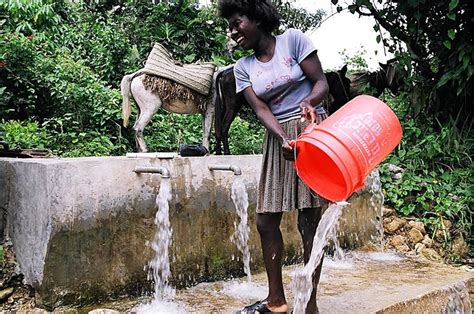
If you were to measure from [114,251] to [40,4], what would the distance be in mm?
4536

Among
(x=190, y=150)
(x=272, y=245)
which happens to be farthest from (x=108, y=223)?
(x=272, y=245)

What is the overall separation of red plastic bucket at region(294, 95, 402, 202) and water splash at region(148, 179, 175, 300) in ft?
4.16

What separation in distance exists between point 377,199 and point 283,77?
299 centimetres

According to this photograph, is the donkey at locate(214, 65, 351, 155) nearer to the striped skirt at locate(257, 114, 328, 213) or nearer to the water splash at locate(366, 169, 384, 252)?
the water splash at locate(366, 169, 384, 252)

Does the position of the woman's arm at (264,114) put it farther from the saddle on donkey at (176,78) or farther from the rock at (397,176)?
the rock at (397,176)

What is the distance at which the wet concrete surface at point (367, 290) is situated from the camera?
2941 mm

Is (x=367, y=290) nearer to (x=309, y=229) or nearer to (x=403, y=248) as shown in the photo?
(x=309, y=229)

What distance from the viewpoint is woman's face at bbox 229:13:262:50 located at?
93.8 inches

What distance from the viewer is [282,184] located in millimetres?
2441

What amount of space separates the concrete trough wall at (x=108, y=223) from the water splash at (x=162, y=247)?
0.14 ft

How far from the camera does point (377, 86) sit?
20.9 ft

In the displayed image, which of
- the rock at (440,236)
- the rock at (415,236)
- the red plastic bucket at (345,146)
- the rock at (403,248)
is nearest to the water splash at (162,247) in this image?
the red plastic bucket at (345,146)

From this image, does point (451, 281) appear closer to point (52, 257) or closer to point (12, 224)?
point (52, 257)

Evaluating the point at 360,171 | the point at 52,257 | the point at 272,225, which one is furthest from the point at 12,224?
the point at 360,171
